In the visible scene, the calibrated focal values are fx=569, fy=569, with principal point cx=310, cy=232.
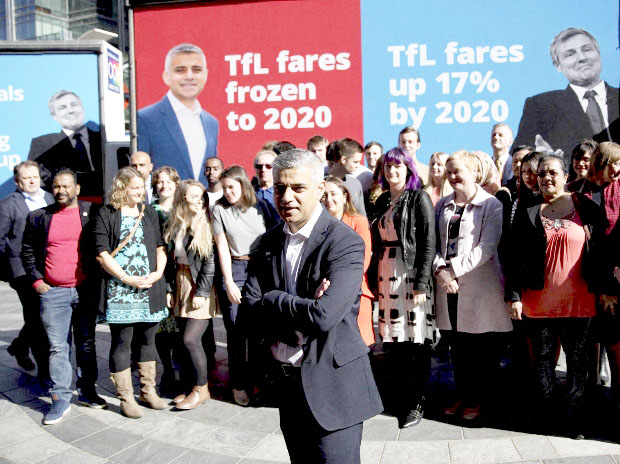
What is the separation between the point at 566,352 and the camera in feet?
12.2

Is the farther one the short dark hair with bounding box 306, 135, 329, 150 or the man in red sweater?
the short dark hair with bounding box 306, 135, 329, 150

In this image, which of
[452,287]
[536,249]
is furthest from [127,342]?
[536,249]

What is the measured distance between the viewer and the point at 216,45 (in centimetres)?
597

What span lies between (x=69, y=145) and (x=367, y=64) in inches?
183

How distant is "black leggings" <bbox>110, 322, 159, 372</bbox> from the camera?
4.27 metres

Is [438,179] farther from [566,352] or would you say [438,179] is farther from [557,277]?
[566,352]

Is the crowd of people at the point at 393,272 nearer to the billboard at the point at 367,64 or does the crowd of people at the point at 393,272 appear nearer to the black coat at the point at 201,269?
the black coat at the point at 201,269

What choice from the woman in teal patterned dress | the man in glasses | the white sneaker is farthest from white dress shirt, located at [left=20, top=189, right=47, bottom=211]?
the white sneaker

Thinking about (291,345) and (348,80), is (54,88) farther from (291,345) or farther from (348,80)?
(291,345)

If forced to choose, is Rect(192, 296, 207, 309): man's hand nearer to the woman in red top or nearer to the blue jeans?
the blue jeans

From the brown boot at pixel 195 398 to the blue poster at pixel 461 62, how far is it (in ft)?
9.64

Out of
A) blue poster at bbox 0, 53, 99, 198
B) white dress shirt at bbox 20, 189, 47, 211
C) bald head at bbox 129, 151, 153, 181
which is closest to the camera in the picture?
white dress shirt at bbox 20, 189, 47, 211

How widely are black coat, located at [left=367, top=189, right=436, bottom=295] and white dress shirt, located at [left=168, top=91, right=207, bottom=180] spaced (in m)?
2.79

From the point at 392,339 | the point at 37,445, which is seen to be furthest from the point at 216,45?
the point at 37,445
